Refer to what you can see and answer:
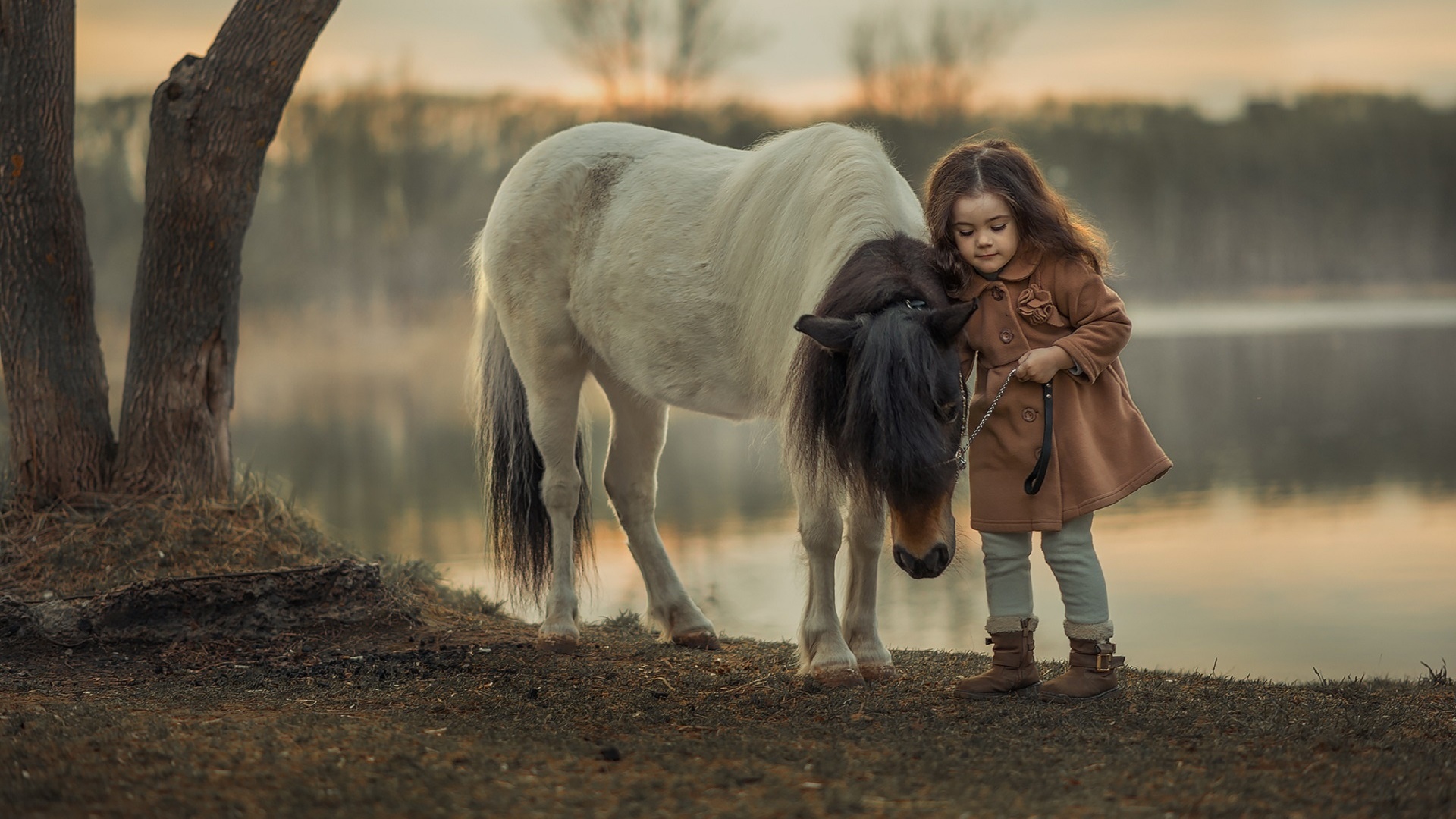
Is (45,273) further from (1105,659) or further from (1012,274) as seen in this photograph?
(1105,659)

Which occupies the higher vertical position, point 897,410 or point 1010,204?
point 1010,204

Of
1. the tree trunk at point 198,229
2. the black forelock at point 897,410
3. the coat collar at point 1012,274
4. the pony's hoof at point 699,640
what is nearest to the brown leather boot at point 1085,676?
the black forelock at point 897,410

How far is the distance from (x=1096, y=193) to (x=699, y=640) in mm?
22850

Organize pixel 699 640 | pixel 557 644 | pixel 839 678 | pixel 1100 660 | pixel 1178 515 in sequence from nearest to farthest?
pixel 1100 660 → pixel 839 678 → pixel 557 644 → pixel 699 640 → pixel 1178 515

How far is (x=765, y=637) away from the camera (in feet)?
18.5

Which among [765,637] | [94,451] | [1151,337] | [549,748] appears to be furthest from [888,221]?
[1151,337]

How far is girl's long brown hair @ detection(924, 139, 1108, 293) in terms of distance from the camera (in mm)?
3314

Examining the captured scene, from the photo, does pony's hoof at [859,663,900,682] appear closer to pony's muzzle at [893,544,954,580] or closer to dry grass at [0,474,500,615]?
pony's muzzle at [893,544,954,580]

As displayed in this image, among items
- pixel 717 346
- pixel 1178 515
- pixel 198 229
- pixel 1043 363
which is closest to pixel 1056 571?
pixel 1043 363

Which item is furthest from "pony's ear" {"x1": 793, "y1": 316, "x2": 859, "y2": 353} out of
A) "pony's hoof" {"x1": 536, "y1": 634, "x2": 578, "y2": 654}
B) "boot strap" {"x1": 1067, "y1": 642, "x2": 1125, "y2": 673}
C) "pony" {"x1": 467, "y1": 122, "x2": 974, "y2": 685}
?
"pony's hoof" {"x1": 536, "y1": 634, "x2": 578, "y2": 654}

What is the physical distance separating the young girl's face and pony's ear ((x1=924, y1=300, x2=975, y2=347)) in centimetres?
26

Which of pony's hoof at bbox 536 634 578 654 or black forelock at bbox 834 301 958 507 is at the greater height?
black forelock at bbox 834 301 958 507

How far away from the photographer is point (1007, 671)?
3.43m

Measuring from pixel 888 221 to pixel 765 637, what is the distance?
105 inches
